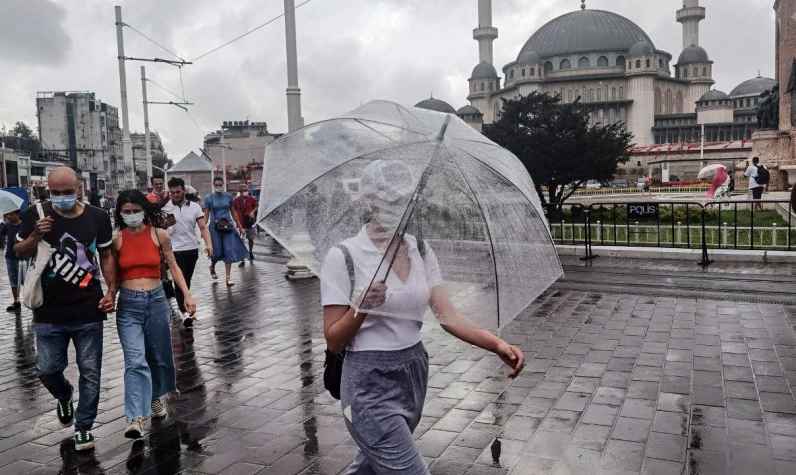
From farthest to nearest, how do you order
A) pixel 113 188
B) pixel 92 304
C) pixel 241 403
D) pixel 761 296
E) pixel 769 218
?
pixel 113 188, pixel 769 218, pixel 761 296, pixel 241 403, pixel 92 304

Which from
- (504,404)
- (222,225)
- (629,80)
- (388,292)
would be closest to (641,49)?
(629,80)

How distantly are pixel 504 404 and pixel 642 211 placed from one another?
9.84 metres

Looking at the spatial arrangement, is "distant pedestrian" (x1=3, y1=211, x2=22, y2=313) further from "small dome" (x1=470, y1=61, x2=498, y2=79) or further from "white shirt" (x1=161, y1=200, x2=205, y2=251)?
"small dome" (x1=470, y1=61, x2=498, y2=79)

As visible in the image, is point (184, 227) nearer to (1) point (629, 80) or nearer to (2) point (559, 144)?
(2) point (559, 144)

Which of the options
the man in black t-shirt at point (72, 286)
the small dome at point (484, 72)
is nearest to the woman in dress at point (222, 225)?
the man in black t-shirt at point (72, 286)

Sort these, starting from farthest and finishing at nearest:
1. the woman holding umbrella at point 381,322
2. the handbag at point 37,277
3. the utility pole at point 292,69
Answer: the utility pole at point 292,69, the handbag at point 37,277, the woman holding umbrella at point 381,322

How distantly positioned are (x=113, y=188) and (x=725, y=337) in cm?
9082

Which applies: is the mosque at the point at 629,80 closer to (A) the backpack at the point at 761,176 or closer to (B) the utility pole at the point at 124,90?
(B) the utility pole at the point at 124,90

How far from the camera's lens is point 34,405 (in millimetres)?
5480

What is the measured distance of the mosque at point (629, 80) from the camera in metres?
91.1

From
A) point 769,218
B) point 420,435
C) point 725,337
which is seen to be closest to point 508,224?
point 420,435

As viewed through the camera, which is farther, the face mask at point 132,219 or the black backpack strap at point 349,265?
the face mask at point 132,219

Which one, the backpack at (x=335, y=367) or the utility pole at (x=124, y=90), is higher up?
the utility pole at (x=124, y=90)

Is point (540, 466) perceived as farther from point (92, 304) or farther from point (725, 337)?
point (725, 337)
